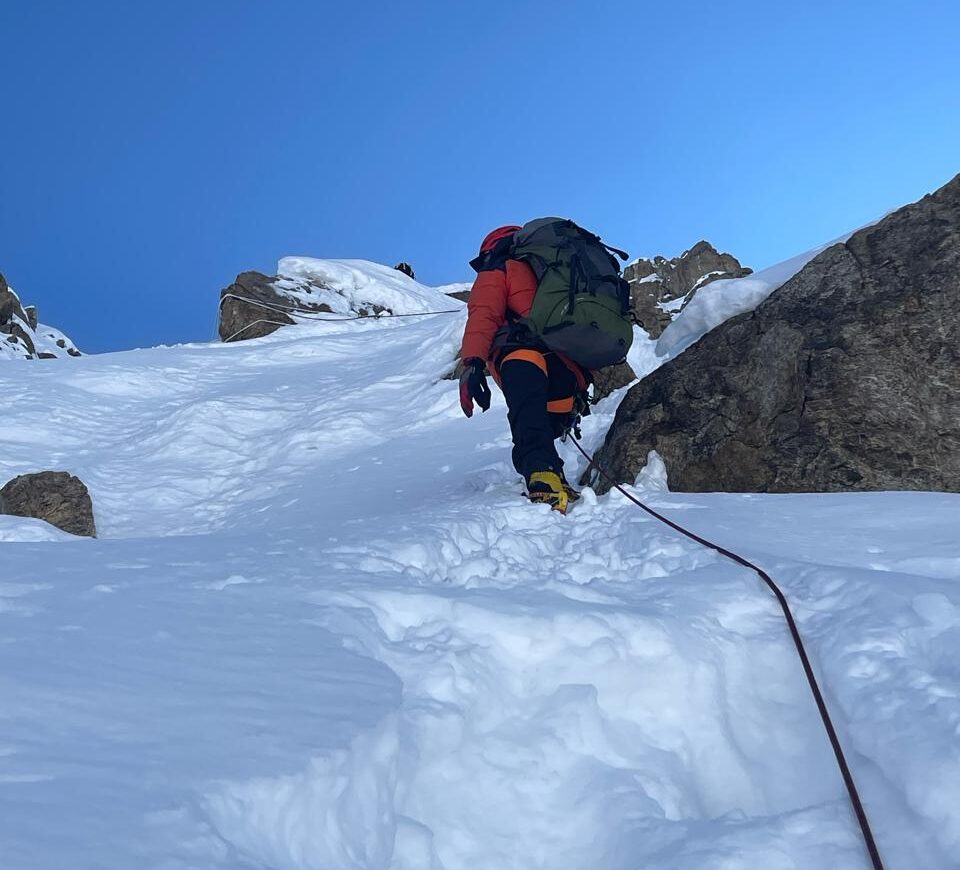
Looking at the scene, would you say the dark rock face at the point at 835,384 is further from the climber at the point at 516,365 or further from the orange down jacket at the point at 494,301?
the orange down jacket at the point at 494,301

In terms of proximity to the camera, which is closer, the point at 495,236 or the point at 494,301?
the point at 494,301

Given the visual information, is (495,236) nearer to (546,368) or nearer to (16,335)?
(546,368)

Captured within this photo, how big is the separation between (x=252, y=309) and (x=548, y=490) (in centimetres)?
1667

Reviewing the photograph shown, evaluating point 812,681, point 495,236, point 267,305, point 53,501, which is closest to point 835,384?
point 495,236

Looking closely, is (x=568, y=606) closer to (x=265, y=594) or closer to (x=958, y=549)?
(x=265, y=594)

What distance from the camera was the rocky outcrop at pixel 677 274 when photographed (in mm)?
14398

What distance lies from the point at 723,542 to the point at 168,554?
220cm

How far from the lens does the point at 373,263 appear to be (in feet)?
88.6

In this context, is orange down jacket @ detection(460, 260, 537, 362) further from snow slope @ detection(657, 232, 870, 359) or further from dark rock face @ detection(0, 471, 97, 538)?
dark rock face @ detection(0, 471, 97, 538)

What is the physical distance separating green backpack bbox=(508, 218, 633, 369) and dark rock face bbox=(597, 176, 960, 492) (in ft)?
2.69

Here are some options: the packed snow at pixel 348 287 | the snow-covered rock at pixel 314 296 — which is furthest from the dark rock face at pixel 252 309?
the packed snow at pixel 348 287

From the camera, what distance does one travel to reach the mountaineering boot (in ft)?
13.3

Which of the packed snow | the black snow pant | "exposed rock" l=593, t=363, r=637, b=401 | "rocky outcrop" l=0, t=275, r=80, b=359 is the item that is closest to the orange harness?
the black snow pant

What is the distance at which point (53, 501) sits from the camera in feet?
21.5
